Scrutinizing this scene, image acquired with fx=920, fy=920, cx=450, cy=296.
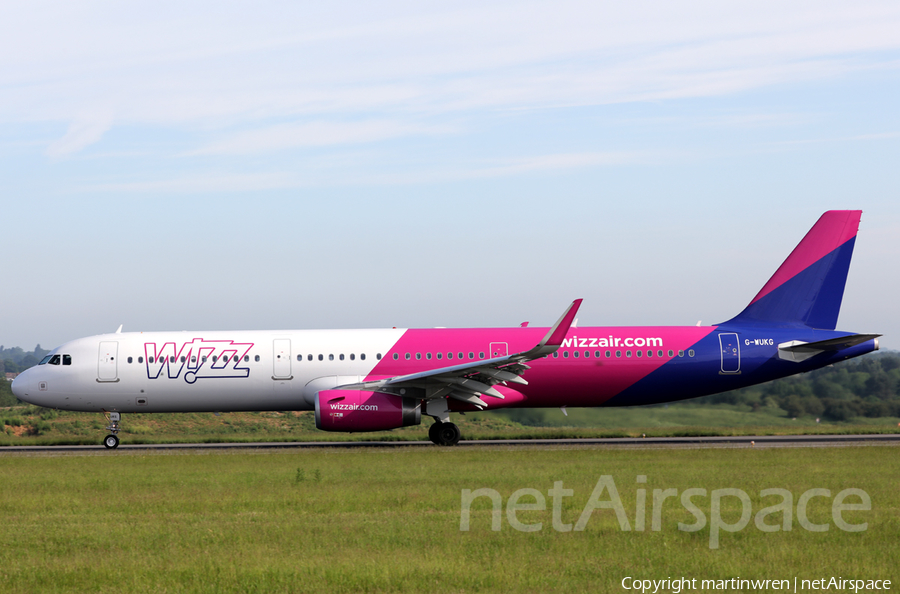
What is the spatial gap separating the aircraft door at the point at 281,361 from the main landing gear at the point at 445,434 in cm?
454

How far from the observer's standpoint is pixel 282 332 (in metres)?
Result: 27.4

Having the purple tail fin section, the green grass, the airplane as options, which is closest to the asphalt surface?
the green grass

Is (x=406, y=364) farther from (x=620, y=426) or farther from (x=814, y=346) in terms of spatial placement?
(x=814, y=346)

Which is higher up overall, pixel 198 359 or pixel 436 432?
pixel 198 359

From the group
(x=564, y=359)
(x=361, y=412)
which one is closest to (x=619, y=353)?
(x=564, y=359)

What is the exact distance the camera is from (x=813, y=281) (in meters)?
28.7

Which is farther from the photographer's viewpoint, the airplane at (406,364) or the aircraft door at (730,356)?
the aircraft door at (730,356)

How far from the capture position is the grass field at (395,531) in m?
9.67

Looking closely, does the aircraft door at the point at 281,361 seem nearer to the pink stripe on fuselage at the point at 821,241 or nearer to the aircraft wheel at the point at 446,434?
the aircraft wheel at the point at 446,434

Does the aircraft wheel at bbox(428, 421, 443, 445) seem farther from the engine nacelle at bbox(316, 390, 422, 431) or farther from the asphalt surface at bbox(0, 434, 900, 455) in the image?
the engine nacelle at bbox(316, 390, 422, 431)

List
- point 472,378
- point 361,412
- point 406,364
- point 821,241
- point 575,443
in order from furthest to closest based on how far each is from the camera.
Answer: point 821,241 < point 575,443 < point 406,364 < point 472,378 < point 361,412

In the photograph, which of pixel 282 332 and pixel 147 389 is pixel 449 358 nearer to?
pixel 282 332

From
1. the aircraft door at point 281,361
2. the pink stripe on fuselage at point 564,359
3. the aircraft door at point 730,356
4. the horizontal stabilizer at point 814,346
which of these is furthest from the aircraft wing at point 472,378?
the horizontal stabilizer at point 814,346

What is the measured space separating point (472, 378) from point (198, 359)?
8.07 meters
